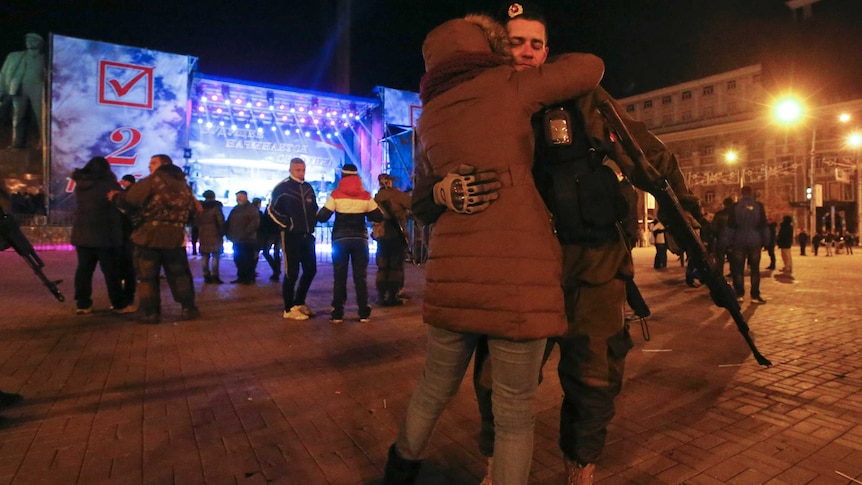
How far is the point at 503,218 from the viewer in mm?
1561

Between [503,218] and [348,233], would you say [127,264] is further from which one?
[503,218]

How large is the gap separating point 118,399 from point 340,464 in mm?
1889

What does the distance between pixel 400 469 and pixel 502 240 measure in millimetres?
934

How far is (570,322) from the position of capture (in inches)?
76.2

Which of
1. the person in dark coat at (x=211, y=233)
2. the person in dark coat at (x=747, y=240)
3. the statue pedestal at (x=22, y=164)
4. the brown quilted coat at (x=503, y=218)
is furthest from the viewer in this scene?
the statue pedestal at (x=22, y=164)

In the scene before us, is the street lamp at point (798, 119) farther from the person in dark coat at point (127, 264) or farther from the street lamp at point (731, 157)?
the person in dark coat at point (127, 264)

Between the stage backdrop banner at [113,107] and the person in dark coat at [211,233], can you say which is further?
the stage backdrop banner at [113,107]

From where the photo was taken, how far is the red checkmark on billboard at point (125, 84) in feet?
55.8

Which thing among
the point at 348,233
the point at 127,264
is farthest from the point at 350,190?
the point at 127,264

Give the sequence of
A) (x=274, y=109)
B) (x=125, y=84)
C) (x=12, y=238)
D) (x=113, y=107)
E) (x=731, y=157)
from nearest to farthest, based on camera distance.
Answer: (x=12, y=238) → (x=113, y=107) → (x=125, y=84) → (x=274, y=109) → (x=731, y=157)

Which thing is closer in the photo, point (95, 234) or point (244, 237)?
point (95, 234)

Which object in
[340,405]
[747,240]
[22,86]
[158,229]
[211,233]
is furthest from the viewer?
[22,86]

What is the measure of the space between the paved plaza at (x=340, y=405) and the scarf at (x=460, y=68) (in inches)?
68.7

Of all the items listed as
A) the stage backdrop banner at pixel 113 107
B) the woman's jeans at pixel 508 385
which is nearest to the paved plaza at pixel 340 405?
the woman's jeans at pixel 508 385
